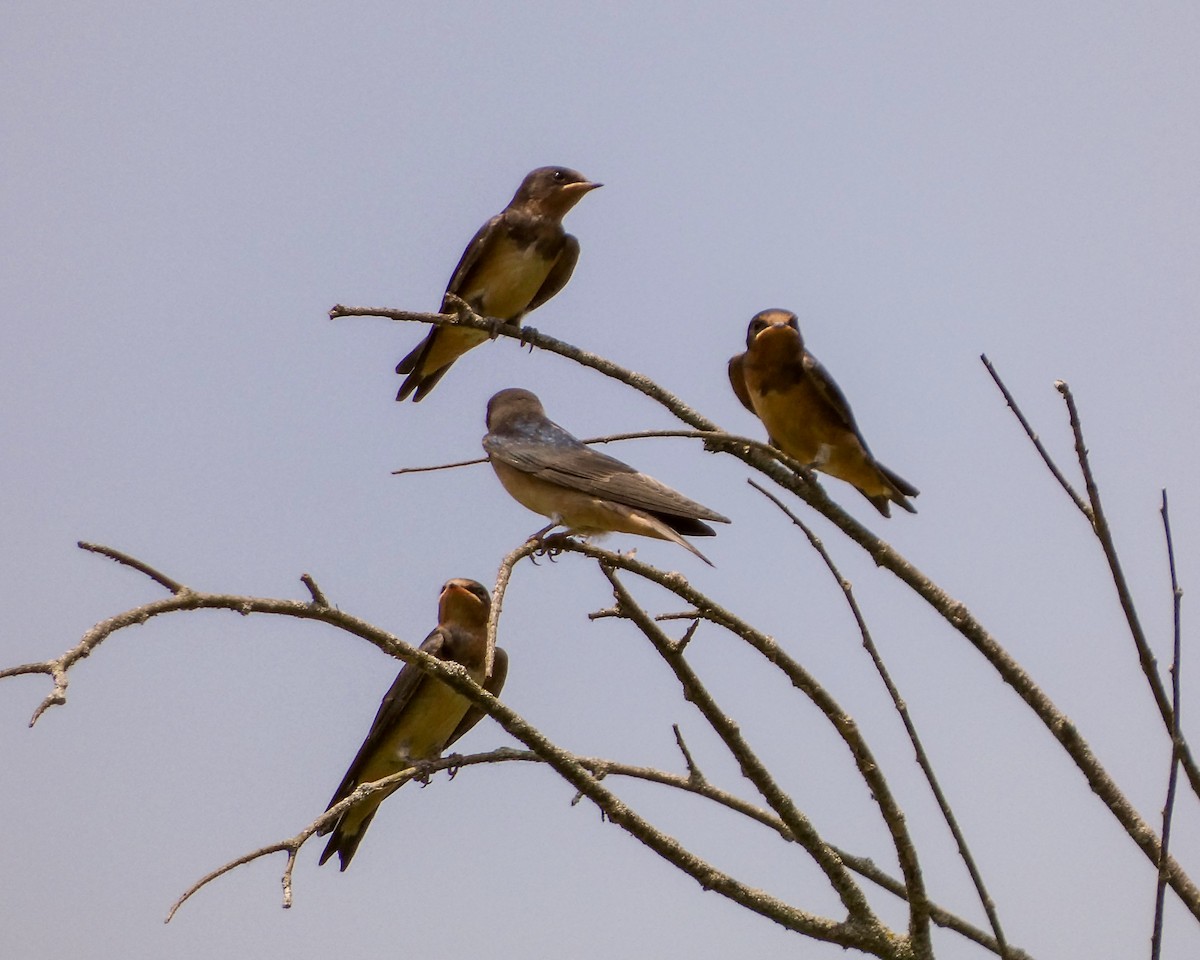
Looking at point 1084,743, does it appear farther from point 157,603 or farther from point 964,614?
point 157,603

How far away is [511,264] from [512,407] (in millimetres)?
1280

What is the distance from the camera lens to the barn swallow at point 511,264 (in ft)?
28.1

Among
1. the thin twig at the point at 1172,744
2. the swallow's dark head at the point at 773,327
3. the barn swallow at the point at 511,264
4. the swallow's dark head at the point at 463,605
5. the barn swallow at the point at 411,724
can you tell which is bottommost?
the thin twig at the point at 1172,744

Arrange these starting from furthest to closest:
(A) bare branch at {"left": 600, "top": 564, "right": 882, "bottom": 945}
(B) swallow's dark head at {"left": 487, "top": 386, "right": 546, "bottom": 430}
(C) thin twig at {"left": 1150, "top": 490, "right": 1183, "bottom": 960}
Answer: (B) swallow's dark head at {"left": 487, "top": 386, "right": 546, "bottom": 430}
(A) bare branch at {"left": 600, "top": 564, "right": 882, "bottom": 945}
(C) thin twig at {"left": 1150, "top": 490, "right": 1183, "bottom": 960}

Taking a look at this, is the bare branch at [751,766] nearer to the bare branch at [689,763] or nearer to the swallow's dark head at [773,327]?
the bare branch at [689,763]

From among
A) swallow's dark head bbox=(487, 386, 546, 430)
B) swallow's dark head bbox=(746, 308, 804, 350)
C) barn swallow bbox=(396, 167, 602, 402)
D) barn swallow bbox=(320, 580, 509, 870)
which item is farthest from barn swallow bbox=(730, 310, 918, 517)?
barn swallow bbox=(396, 167, 602, 402)

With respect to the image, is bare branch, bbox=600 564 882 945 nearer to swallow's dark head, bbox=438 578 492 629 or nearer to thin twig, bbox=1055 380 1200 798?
thin twig, bbox=1055 380 1200 798

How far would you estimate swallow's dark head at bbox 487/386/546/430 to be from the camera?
7.50 m

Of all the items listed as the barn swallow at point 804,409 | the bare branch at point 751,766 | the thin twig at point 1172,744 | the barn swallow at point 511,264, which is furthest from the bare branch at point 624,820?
the barn swallow at point 511,264

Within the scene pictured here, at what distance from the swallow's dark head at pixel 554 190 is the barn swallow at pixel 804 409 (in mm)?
2506

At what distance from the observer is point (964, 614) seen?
4.11 m

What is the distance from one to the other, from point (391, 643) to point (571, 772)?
643 millimetres

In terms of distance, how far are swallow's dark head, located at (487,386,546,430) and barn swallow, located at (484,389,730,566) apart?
0.26m

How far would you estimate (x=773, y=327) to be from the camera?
644cm
